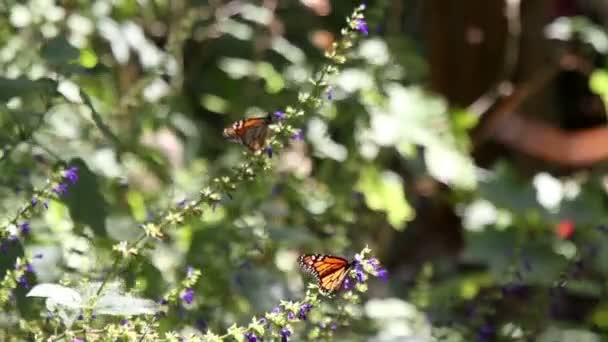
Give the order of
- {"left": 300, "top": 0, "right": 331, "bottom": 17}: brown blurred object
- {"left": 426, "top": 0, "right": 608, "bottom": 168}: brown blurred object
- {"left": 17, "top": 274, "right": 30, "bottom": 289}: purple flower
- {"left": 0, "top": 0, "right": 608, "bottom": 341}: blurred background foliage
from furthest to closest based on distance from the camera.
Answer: {"left": 426, "top": 0, "right": 608, "bottom": 168}: brown blurred object, {"left": 300, "top": 0, "right": 331, "bottom": 17}: brown blurred object, {"left": 0, "top": 0, "right": 608, "bottom": 341}: blurred background foliage, {"left": 17, "top": 274, "right": 30, "bottom": 289}: purple flower

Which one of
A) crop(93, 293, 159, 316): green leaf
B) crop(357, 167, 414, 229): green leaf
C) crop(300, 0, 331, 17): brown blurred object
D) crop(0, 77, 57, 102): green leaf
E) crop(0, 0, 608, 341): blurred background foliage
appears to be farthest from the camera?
crop(300, 0, 331, 17): brown blurred object

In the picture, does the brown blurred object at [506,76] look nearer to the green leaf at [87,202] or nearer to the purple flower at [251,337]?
the green leaf at [87,202]

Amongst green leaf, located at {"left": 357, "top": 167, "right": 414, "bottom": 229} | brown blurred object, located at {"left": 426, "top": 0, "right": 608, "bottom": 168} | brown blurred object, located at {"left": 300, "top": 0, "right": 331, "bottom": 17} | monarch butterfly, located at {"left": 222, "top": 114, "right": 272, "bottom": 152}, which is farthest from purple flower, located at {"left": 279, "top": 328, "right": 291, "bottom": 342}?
brown blurred object, located at {"left": 426, "top": 0, "right": 608, "bottom": 168}

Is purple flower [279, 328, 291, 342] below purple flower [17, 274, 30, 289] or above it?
below

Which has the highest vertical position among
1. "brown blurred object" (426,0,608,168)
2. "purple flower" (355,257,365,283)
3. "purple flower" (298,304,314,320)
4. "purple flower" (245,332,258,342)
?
"brown blurred object" (426,0,608,168)

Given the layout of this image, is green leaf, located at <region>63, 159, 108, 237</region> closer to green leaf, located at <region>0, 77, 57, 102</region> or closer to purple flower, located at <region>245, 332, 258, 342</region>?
green leaf, located at <region>0, 77, 57, 102</region>

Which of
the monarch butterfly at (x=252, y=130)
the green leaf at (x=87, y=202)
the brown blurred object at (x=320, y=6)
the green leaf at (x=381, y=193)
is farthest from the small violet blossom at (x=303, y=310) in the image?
the brown blurred object at (x=320, y=6)

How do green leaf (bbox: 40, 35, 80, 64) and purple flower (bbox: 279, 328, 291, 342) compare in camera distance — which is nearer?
purple flower (bbox: 279, 328, 291, 342)
